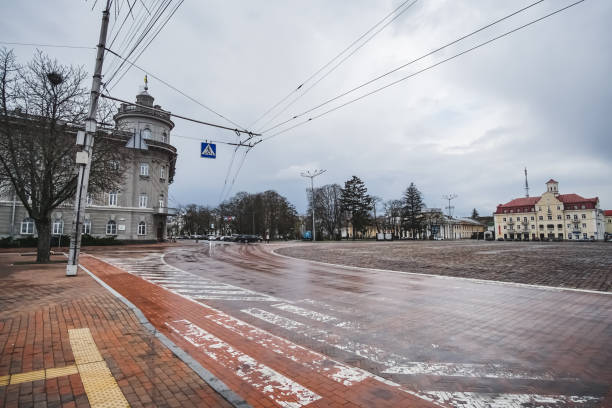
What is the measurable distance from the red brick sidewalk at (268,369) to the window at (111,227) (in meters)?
43.1

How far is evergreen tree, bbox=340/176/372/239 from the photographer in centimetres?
7625

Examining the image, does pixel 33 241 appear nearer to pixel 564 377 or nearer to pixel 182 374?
pixel 182 374

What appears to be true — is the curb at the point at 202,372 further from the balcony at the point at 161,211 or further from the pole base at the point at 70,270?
the balcony at the point at 161,211

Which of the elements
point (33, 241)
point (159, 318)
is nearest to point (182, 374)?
point (159, 318)

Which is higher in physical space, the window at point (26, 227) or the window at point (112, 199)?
the window at point (112, 199)

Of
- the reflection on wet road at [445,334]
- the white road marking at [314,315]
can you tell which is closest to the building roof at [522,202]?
the reflection on wet road at [445,334]

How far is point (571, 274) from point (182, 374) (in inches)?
595

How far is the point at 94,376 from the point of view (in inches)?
146

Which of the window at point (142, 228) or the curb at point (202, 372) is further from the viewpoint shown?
the window at point (142, 228)

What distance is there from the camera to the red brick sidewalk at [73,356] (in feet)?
10.8

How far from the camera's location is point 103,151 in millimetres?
17141

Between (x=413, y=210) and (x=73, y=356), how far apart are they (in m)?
82.9

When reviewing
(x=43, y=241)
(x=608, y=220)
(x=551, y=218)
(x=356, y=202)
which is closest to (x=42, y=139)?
(x=43, y=241)

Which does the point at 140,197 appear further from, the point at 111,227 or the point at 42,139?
the point at 42,139
